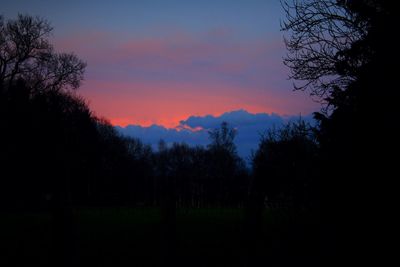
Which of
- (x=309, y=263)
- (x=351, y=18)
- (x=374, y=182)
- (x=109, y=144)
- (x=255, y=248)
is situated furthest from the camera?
(x=109, y=144)

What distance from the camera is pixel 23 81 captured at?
3606 centimetres

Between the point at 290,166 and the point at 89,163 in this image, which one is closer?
the point at 290,166

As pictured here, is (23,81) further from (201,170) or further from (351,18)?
(201,170)

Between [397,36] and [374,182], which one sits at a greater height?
[397,36]

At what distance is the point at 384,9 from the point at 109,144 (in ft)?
191

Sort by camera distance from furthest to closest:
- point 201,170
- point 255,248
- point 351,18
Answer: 1. point 201,170
2. point 351,18
3. point 255,248

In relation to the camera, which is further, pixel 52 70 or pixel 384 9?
pixel 52 70

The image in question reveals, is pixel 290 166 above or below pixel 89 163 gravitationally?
below

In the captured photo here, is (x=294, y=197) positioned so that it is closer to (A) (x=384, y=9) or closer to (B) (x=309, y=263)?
(B) (x=309, y=263)

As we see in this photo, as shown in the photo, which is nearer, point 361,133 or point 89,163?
point 361,133

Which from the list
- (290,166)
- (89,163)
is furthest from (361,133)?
(89,163)

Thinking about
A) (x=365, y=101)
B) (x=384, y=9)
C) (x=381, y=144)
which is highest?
(x=384, y=9)

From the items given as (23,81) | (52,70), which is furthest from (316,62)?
(23,81)

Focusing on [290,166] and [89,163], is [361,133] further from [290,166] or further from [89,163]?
[89,163]
